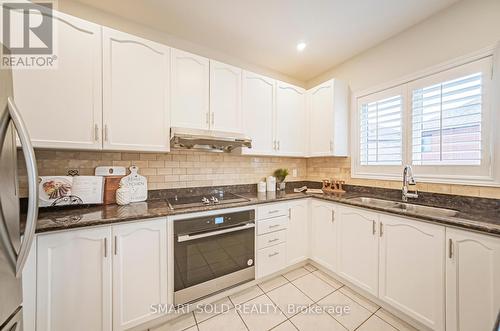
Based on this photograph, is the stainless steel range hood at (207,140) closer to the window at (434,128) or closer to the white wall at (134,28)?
the white wall at (134,28)

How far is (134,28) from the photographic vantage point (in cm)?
181

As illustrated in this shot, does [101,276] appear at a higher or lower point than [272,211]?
lower

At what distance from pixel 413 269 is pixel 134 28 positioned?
10.6 feet

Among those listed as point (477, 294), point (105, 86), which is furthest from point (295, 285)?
point (105, 86)

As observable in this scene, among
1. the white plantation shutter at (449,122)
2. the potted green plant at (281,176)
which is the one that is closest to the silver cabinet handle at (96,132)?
the potted green plant at (281,176)

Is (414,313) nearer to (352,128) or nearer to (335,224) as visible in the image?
(335,224)

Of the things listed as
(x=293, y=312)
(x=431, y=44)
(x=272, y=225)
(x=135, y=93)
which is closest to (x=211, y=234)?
(x=272, y=225)

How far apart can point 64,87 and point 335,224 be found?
8.63 ft

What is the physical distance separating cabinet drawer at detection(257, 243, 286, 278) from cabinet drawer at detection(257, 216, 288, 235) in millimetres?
188

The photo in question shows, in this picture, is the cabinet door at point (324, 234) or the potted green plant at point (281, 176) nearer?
the cabinet door at point (324, 234)

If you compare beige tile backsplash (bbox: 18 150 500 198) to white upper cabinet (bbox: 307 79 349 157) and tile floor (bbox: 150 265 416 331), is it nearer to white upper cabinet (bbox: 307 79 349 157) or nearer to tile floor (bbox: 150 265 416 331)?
white upper cabinet (bbox: 307 79 349 157)

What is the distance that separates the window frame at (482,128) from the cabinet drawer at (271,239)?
1.25m

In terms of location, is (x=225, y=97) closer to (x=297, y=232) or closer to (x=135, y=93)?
(x=135, y=93)

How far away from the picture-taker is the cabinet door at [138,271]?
124 centimetres
